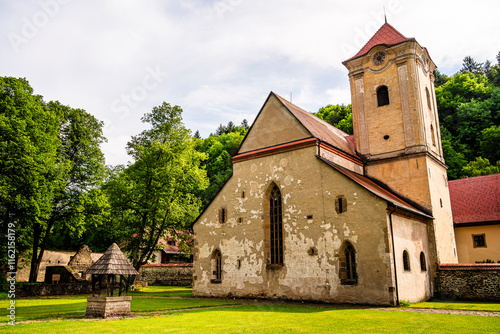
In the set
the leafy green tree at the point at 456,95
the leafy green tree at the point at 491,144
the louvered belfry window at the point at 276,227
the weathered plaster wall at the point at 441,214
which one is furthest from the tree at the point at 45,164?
the leafy green tree at the point at 456,95

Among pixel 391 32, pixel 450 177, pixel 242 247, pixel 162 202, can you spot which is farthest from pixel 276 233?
pixel 450 177

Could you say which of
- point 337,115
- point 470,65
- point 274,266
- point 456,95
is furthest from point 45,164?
point 470,65

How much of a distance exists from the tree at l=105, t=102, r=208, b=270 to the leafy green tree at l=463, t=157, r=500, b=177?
1149 inches

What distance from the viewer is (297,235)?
19453 mm

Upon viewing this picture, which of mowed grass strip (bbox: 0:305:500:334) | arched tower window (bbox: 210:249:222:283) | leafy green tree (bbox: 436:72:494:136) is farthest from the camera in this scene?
leafy green tree (bbox: 436:72:494:136)

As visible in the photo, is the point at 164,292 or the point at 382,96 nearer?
the point at 382,96

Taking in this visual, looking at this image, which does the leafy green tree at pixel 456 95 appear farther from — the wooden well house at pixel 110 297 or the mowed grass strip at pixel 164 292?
the wooden well house at pixel 110 297

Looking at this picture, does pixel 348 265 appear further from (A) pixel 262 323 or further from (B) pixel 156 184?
(B) pixel 156 184

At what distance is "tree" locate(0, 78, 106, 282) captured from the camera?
2403cm

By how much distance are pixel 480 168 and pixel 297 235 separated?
104 ft

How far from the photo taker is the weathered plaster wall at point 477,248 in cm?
2444

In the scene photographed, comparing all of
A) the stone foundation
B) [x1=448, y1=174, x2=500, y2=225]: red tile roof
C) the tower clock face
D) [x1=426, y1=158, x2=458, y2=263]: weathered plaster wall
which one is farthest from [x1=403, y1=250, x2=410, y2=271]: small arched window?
the tower clock face

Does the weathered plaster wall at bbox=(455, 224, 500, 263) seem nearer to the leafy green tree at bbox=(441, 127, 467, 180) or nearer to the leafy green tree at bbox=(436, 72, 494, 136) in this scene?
the leafy green tree at bbox=(441, 127, 467, 180)

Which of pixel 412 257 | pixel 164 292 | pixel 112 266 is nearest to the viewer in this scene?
pixel 112 266
